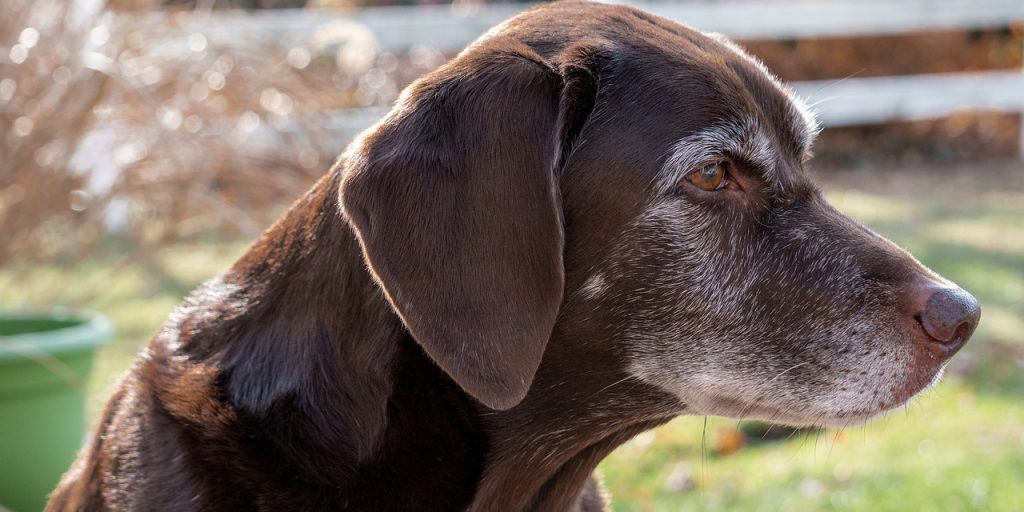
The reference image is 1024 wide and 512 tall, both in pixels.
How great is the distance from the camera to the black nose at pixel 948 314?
2410 millimetres

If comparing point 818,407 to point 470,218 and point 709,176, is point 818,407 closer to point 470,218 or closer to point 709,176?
point 709,176

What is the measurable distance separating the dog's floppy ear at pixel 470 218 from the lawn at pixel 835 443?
3.81 feet

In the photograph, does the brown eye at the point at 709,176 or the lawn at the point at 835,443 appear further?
the lawn at the point at 835,443

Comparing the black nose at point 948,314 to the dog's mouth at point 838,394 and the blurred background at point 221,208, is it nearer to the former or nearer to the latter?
the dog's mouth at point 838,394

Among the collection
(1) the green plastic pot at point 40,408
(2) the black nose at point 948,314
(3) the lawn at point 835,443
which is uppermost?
(2) the black nose at point 948,314

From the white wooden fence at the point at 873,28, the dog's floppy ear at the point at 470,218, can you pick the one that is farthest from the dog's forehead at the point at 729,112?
the white wooden fence at the point at 873,28

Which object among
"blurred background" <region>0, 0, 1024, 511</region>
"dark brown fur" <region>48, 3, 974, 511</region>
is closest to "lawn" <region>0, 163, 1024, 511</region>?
"blurred background" <region>0, 0, 1024, 511</region>

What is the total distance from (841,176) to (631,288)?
9737 millimetres

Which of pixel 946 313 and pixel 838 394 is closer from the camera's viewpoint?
pixel 946 313

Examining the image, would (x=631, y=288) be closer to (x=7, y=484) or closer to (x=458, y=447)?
(x=458, y=447)

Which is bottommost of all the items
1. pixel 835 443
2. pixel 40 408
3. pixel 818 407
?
pixel 835 443

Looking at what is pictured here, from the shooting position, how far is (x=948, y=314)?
2.41 m

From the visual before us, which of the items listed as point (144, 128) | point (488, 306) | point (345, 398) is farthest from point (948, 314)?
point (144, 128)

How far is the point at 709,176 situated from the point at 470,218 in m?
0.58
